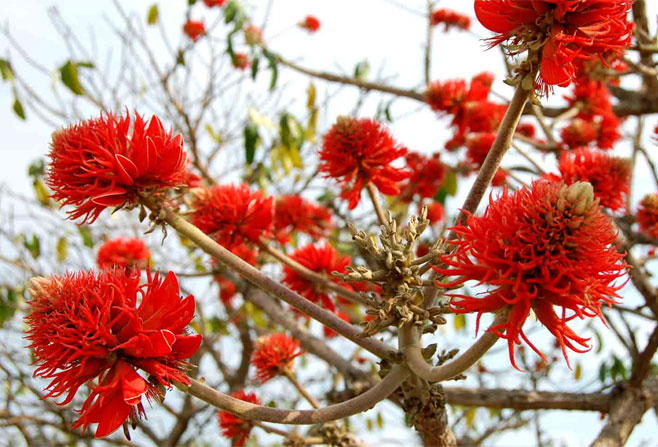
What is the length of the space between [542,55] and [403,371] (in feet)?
2.29

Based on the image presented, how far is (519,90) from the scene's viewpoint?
1.09 metres

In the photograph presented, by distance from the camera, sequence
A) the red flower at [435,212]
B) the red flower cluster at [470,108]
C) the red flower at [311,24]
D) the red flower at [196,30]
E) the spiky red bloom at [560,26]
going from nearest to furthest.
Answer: the spiky red bloom at [560,26]
the red flower cluster at [470,108]
the red flower at [435,212]
the red flower at [196,30]
the red flower at [311,24]

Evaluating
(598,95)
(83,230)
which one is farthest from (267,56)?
(598,95)

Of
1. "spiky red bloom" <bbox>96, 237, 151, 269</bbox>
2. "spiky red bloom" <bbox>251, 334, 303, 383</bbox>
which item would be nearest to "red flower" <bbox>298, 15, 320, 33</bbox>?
"spiky red bloom" <bbox>96, 237, 151, 269</bbox>

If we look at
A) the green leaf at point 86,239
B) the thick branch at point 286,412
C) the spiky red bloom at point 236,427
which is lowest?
the thick branch at point 286,412

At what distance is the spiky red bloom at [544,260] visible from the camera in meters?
0.90

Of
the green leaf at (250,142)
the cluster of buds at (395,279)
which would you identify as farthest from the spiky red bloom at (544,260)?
the green leaf at (250,142)

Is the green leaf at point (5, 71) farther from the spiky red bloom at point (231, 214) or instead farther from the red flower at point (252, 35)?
the spiky red bloom at point (231, 214)

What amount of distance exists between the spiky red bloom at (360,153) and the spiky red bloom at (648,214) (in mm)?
1224

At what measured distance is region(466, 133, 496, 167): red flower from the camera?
9.09 ft

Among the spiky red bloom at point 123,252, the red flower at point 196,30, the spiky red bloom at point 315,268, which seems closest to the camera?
the spiky red bloom at point 315,268

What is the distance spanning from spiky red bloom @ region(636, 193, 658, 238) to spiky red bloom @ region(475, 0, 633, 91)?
1.54 metres

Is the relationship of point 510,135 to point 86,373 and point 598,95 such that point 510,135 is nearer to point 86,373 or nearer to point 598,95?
point 86,373

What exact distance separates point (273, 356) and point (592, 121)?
245 cm
